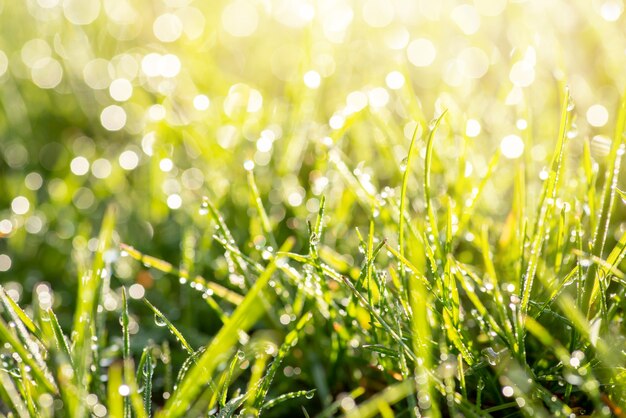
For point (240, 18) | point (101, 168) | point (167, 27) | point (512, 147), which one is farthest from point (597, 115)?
point (167, 27)

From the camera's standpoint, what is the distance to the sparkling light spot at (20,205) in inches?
50.4

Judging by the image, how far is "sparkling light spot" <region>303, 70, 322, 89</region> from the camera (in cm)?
126

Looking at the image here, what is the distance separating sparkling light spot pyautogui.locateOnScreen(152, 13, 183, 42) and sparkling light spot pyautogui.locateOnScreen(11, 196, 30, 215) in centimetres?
85

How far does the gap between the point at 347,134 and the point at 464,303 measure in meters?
0.45

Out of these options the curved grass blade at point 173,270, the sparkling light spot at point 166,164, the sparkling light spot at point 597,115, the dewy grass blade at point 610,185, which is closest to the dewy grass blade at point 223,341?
the curved grass blade at point 173,270

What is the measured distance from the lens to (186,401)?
63 centimetres

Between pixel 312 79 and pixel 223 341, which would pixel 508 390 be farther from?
pixel 312 79

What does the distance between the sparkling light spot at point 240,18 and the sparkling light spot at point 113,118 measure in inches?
21.0

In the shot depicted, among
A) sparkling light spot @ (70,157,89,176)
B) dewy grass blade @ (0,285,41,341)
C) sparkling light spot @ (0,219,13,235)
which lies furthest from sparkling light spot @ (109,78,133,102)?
dewy grass blade @ (0,285,41,341)

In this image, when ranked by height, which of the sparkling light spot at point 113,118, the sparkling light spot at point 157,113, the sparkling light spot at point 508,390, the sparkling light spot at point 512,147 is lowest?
the sparkling light spot at point 508,390

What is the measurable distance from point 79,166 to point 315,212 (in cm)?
62

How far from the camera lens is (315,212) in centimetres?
109

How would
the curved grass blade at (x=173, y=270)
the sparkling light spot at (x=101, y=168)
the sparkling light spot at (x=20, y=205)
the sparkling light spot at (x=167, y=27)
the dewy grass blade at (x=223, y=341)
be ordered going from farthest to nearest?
the sparkling light spot at (x=167, y=27) < the sparkling light spot at (x=101, y=168) < the sparkling light spot at (x=20, y=205) < the curved grass blade at (x=173, y=270) < the dewy grass blade at (x=223, y=341)

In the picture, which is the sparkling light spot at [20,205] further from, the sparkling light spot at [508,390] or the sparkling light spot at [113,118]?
the sparkling light spot at [508,390]
